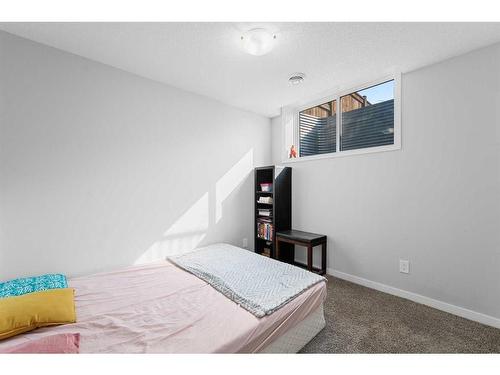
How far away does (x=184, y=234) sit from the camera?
2.75 m

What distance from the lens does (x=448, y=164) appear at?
2043 mm

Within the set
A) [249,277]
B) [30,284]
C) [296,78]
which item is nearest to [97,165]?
[30,284]

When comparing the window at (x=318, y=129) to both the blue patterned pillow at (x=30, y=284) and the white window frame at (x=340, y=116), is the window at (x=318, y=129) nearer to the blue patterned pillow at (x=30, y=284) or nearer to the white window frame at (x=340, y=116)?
the white window frame at (x=340, y=116)

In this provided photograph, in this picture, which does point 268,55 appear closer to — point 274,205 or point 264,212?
point 274,205

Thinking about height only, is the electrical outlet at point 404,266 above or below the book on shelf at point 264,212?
below

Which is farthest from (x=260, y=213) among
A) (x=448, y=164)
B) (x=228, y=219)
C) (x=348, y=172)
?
(x=448, y=164)

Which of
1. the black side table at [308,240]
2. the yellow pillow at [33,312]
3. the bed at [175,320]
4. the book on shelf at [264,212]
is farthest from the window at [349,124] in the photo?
the yellow pillow at [33,312]

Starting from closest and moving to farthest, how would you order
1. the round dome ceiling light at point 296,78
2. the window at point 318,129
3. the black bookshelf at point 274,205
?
1. the round dome ceiling light at point 296,78
2. the window at point 318,129
3. the black bookshelf at point 274,205

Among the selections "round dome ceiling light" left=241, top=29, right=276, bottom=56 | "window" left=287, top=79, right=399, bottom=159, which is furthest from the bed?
"round dome ceiling light" left=241, top=29, right=276, bottom=56

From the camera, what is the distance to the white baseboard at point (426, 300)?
6.09 ft

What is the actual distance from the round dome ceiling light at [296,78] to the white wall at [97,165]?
3.43 ft

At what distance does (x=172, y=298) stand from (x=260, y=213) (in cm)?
195

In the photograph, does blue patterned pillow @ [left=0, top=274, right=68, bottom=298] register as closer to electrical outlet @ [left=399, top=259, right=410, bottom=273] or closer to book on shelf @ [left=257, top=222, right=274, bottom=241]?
book on shelf @ [left=257, top=222, right=274, bottom=241]
